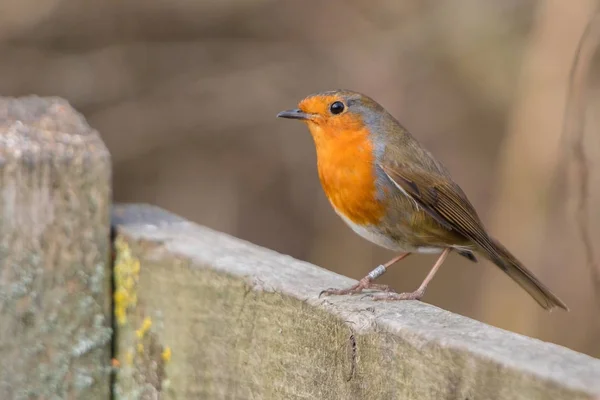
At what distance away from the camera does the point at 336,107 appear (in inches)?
118

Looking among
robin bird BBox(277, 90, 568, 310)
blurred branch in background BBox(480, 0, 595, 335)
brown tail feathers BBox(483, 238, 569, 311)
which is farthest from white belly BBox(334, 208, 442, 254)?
blurred branch in background BBox(480, 0, 595, 335)

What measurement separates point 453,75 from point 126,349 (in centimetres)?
386

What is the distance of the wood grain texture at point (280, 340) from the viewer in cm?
134

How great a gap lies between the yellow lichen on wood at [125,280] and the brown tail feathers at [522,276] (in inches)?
50.9

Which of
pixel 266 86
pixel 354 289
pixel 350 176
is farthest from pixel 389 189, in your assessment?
pixel 266 86

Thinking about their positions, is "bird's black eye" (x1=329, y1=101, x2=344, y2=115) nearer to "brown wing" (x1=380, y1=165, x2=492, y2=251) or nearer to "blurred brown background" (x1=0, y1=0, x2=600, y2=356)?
"brown wing" (x1=380, y1=165, x2=492, y2=251)

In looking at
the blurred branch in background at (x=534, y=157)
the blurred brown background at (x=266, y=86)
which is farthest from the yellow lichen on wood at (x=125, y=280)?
the blurred brown background at (x=266, y=86)

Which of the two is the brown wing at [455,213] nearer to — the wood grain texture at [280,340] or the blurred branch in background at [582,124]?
the blurred branch in background at [582,124]

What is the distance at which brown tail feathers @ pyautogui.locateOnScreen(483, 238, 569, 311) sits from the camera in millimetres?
2823

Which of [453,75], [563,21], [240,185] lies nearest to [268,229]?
[240,185]

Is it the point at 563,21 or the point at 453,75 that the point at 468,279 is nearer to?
the point at 453,75

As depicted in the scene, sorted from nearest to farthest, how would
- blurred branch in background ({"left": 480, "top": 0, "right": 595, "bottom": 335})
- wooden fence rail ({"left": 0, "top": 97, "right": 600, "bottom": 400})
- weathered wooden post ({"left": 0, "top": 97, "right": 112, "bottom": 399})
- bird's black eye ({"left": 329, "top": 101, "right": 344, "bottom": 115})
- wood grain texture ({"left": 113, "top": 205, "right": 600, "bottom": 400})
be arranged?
wood grain texture ({"left": 113, "top": 205, "right": 600, "bottom": 400}), wooden fence rail ({"left": 0, "top": 97, "right": 600, "bottom": 400}), weathered wooden post ({"left": 0, "top": 97, "right": 112, "bottom": 399}), bird's black eye ({"left": 329, "top": 101, "right": 344, "bottom": 115}), blurred branch in background ({"left": 480, "top": 0, "right": 595, "bottom": 335})

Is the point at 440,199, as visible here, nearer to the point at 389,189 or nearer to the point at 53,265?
the point at 389,189

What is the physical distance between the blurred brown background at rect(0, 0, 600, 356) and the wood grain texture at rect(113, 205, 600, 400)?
10.6 feet
